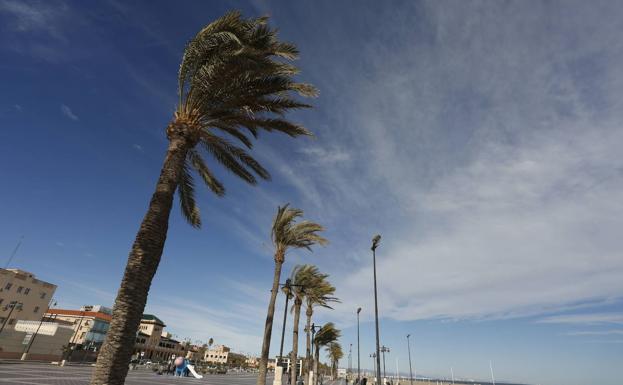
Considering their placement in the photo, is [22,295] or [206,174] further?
[22,295]

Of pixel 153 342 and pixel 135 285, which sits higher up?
pixel 153 342

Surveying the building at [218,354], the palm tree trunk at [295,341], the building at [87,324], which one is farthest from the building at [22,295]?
the building at [218,354]

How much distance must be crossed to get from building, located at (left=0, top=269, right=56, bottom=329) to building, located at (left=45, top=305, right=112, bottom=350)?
600 centimetres

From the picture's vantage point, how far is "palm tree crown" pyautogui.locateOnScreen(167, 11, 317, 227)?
28.7 ft

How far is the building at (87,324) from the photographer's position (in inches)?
2906

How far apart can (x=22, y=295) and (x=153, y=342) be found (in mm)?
41638

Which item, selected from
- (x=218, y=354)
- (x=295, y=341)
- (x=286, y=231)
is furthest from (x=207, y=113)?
(x=218, y=354)

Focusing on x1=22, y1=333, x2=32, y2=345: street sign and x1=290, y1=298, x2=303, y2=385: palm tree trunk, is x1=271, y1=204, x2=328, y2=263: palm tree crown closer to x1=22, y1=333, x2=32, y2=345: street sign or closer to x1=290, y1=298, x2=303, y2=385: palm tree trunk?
x1=290, y1=298, x2=303, y2=385: palm tree trunk

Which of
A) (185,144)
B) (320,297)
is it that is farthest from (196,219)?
(320,297)

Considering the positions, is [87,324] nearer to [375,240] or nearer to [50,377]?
[50,377]

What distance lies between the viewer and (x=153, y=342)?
3745 inches

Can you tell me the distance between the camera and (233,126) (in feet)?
36.0


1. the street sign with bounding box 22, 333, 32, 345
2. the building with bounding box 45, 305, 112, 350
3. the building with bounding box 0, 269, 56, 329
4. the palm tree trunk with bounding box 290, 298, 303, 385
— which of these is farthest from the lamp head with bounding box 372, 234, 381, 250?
the building with bounding box 45, 305, 112, 350

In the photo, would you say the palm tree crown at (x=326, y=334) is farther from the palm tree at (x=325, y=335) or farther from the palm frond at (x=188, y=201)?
the palm frond at (x=188, y=201)
